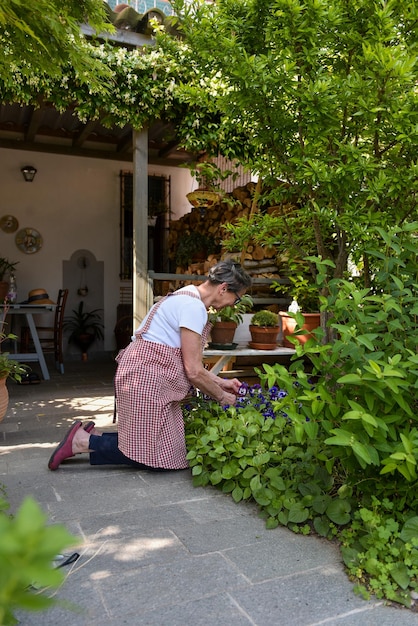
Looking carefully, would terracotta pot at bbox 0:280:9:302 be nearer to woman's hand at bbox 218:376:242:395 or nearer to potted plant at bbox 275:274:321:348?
potted plant at bbox 275:274:321:348

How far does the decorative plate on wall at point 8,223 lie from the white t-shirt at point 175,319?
240 inches

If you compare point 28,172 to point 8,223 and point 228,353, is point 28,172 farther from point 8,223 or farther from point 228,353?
point 228,353

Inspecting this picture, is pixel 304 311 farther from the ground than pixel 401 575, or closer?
farther from the ground

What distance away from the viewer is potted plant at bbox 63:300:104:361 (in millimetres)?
8320

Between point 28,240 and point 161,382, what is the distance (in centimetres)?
626

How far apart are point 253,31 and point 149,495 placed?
281 centimetres

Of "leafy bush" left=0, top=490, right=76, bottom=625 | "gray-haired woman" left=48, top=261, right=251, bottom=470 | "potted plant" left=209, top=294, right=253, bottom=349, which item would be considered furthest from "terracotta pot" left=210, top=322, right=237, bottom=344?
"leafy bush" left=0, top=490, right=76, bottom=625

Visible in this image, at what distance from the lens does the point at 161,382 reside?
265cm

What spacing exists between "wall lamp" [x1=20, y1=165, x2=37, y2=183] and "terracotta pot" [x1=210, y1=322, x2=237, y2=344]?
5.11 metres

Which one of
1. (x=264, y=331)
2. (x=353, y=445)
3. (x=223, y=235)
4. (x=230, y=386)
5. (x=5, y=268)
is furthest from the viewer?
(x=5, y=268)

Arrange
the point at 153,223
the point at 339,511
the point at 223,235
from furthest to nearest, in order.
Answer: the point at 153,223 < the point at 223,235 < the point at 339,511

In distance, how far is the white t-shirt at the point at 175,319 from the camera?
2605 mm

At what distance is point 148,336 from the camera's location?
108 inches

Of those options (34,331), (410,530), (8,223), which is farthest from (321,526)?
(8,223)
